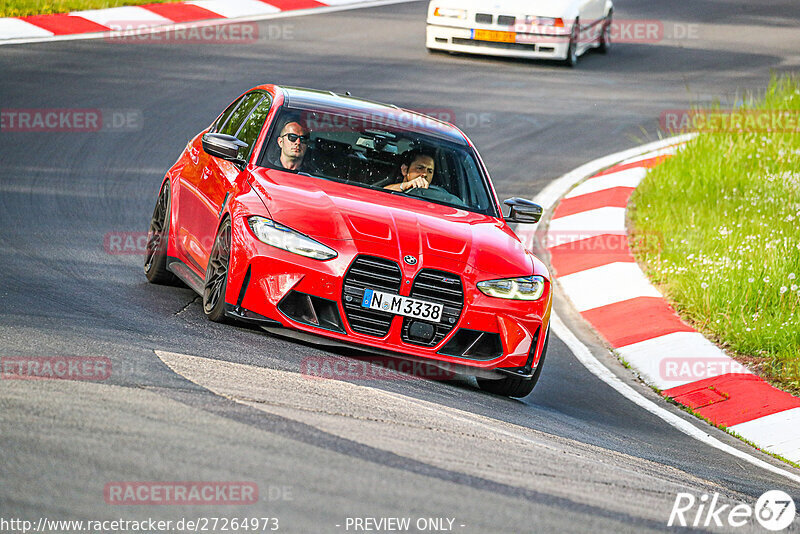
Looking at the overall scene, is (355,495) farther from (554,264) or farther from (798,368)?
(554,264)

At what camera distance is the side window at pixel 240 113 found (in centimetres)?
853

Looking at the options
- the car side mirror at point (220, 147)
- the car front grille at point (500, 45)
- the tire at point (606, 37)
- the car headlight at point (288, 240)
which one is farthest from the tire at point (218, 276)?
the tire at point (606, 37)

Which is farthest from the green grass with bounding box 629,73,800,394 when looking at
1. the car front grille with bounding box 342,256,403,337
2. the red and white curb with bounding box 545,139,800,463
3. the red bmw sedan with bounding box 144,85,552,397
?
the car front grille with bounding box 342,256,403,337

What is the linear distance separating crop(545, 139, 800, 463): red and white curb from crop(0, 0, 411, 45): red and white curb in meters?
7.79

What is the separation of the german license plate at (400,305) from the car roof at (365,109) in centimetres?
185

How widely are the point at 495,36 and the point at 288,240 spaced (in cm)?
1210

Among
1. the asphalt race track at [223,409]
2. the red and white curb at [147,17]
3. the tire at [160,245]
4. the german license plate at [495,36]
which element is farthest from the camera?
the german license plate at [495,36]

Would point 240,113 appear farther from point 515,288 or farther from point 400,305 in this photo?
point 515,288

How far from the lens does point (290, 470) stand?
4438mm

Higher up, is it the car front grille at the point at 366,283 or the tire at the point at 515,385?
the car front grille at the point at 366,283

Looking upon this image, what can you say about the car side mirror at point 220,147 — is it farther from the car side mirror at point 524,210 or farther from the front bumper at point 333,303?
the car side mirror at point 524,210

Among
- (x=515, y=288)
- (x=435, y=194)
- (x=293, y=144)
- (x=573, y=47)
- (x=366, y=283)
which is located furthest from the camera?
(x=573, y=47)

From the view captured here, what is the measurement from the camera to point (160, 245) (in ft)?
27.6

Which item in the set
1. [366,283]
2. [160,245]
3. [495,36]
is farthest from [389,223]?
[495,36]
